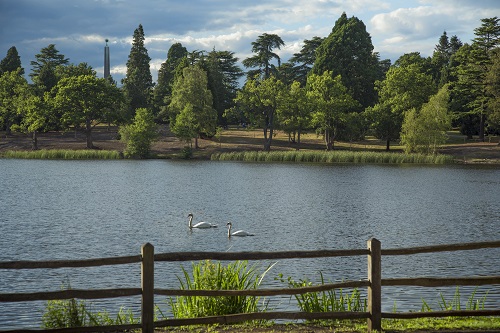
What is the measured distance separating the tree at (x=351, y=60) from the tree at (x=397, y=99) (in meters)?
10.2

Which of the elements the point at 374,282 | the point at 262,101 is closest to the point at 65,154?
the point at 262,101

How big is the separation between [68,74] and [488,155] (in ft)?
245

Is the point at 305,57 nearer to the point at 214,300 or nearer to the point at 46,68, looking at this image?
the point at 46,68

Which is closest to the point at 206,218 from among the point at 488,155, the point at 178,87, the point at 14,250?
the point at 14,250

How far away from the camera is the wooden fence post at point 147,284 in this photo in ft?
33.6

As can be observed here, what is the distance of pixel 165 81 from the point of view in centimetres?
13538

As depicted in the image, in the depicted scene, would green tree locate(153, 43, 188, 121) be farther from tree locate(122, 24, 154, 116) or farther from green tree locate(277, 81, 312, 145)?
green tree locate(277, 81, 312, 145)

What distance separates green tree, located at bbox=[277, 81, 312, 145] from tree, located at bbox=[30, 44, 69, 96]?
46708mm

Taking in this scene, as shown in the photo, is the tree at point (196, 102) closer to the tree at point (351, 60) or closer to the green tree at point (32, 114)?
the green tree at point (32, 114)

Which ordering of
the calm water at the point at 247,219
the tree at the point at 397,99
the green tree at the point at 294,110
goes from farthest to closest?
1. the green tree at the point at 294,110
2. the tree at the point at 397,99
3. the calm water at the point at 247,219

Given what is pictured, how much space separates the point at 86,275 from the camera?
21.2 m

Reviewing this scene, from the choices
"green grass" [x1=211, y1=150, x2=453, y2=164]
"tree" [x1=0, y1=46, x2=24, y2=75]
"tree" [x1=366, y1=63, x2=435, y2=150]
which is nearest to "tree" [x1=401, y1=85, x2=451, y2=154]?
"green grass" [x1=211, y1=150, x2=453, y2=164]

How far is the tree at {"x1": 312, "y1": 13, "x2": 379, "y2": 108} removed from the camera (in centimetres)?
11562

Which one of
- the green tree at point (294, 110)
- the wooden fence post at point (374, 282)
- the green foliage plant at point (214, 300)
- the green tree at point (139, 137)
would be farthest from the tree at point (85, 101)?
the wooden fence post at point (374, 282)
